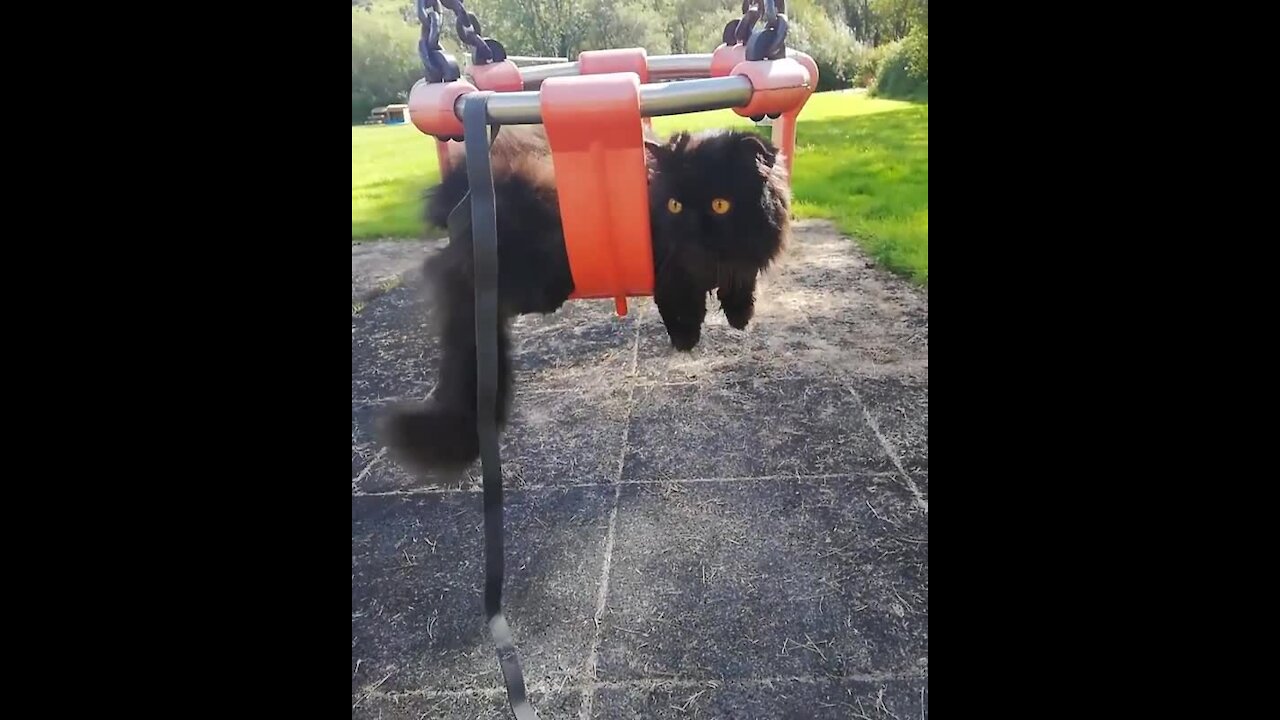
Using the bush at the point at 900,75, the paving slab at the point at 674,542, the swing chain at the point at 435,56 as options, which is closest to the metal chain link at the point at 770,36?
the paving slab at the point at 674,542

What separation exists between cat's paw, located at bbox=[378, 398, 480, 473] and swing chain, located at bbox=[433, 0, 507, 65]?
2.11 ft

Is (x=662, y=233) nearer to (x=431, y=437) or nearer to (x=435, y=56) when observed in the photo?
(x=435, y=56)

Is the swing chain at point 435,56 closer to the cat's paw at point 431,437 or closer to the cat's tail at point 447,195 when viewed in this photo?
the cat's tail at point 447,195

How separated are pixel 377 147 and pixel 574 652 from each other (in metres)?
2.51

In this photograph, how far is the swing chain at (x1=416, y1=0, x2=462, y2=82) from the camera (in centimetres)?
102

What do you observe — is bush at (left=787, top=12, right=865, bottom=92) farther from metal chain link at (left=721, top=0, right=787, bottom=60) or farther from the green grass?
metal chain link at (left=721, top=0, right=787, bottom=60)

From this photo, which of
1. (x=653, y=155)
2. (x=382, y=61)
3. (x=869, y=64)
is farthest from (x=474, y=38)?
(x=869, y=64)

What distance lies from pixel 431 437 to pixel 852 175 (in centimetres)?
330

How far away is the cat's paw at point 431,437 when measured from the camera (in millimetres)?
1276

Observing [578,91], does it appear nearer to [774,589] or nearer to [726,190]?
[726,190]

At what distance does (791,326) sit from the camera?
257 centimetres

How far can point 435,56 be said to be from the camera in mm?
1023

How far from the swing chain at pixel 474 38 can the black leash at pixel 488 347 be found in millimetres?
381

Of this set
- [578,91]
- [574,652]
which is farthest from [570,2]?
[574,652]
